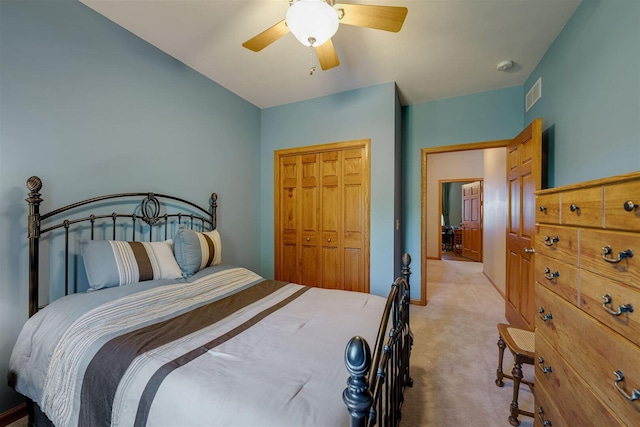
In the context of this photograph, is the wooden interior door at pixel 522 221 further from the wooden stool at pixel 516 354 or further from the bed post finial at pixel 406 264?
the bed post finial at pixel 406 264

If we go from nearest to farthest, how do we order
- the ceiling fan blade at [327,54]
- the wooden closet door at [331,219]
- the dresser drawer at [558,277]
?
the dresser drawer at [558,277], the ceiling fan blade at [327,54], the wooden closet door at [331,219]

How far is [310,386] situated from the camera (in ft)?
2.86

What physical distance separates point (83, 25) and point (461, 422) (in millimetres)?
3695

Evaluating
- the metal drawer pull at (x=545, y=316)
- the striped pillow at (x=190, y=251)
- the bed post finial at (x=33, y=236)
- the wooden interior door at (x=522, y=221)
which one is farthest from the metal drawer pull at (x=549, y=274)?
the bed post finial at (x=33, y=236)

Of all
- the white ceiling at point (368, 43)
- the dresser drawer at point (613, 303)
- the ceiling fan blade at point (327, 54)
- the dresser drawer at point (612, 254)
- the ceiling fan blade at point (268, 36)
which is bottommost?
the dresser drawer at point (613, 303)

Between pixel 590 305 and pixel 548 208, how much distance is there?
0.50 metres

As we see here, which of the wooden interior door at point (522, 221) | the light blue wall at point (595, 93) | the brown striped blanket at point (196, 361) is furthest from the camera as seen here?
the wooden interior door at point (522, 221)

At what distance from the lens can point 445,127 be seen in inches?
132

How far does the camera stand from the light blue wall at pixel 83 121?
4.90 feet

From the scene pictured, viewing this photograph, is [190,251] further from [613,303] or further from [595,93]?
[595,93]

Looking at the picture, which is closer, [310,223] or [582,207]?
[582,207]

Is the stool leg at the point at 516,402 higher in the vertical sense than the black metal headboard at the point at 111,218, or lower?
lower

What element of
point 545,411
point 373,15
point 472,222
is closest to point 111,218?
point 373,15

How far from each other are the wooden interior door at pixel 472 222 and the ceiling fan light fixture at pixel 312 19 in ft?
21.5
